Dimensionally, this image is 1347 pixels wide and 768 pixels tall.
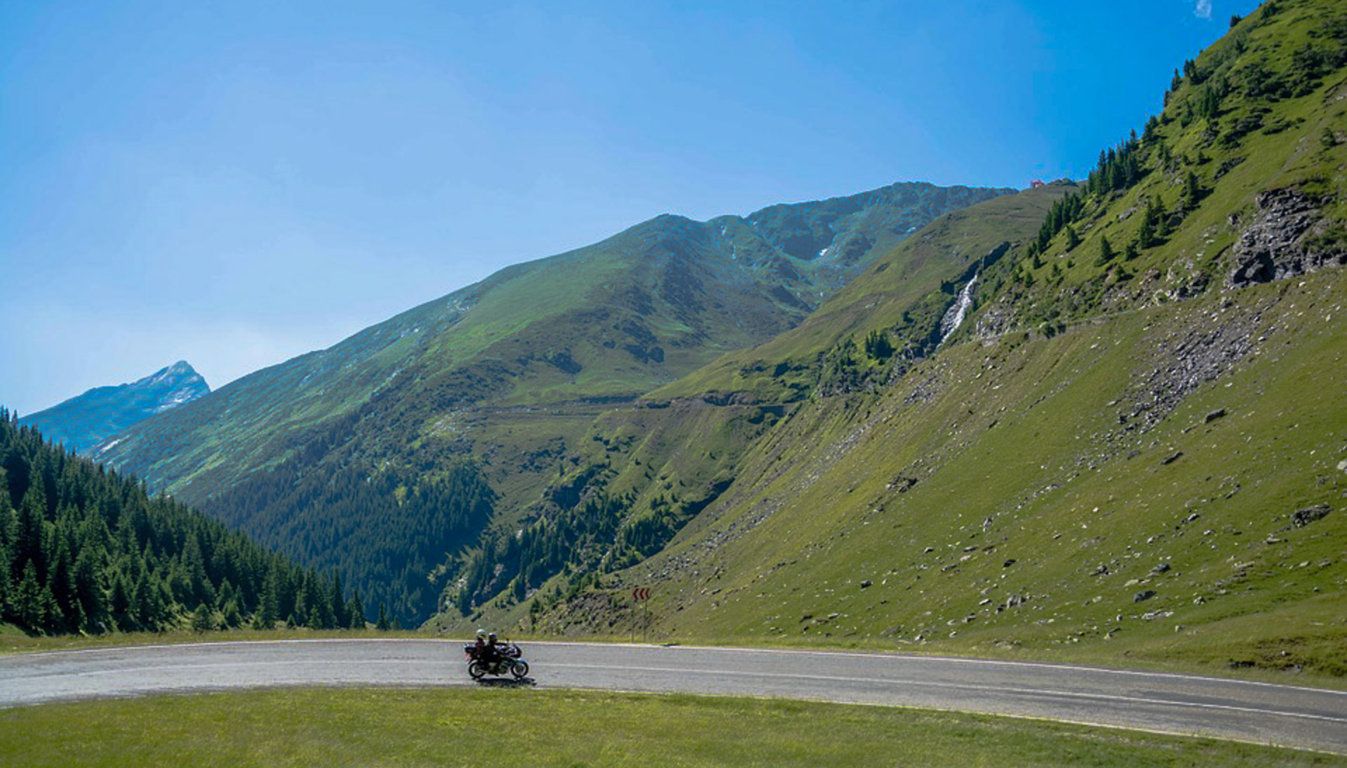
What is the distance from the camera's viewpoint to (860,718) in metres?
28.2

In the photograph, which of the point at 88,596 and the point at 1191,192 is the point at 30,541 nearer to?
the point at 88,596

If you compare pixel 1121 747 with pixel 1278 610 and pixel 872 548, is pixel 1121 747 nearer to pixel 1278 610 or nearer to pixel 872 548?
pixel 1278 610

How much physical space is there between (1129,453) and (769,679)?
69.8 metres

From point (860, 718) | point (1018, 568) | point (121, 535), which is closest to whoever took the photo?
point (860, 718)

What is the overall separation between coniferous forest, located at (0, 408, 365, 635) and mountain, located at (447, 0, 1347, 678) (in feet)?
188

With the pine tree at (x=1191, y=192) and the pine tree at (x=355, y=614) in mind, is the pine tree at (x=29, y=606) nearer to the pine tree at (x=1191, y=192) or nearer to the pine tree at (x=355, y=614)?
the pine tree at (x=355, y=614)

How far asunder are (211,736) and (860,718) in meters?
22.0

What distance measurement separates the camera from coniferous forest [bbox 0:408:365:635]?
93.3 meters

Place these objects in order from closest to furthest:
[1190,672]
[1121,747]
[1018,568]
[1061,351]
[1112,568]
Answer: [1121,747] < [1190,672] < [1112,568] < [1018,568] < [1061,351]

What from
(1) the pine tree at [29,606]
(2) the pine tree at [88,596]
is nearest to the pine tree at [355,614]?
(2) the pine tree at [88,596]

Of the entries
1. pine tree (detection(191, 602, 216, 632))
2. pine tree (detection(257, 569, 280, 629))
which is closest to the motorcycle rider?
pine tree (detection(191, 602, 216, 632))

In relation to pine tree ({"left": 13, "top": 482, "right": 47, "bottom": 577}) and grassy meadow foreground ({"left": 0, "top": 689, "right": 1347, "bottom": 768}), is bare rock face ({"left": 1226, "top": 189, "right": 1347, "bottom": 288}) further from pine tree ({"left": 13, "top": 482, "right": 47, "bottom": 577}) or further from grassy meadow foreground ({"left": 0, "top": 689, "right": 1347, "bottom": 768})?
pine tree ({"left": 13, "top": 482, "right": 47, "bottom": 577})

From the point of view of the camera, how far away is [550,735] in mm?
26125

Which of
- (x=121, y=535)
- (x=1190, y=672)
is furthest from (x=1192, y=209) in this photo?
(x=121, y=535)
